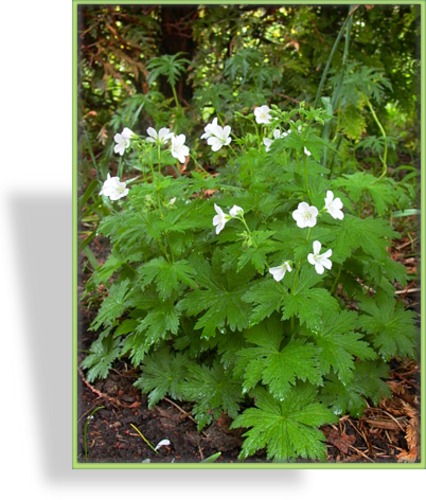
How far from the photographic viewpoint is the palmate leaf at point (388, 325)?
75.5 inches

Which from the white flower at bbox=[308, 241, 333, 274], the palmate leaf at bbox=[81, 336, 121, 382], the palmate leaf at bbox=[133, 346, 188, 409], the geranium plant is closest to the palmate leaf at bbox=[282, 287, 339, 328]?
the geranium plant

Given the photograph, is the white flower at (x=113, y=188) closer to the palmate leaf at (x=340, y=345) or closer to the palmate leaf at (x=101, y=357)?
the palmate leaf at (x=101, y=357)

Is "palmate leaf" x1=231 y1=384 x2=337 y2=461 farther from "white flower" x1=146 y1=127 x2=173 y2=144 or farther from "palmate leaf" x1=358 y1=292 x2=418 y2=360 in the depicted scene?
"white flower" x1=146 y1=127 x2=173 y2=144

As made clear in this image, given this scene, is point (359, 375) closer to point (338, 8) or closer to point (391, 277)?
point (391, 277)

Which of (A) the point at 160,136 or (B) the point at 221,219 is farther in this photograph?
(A) the point at 160,136

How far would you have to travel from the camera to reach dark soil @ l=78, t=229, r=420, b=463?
177 cm

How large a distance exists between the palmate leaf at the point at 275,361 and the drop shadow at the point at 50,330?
0.73ft

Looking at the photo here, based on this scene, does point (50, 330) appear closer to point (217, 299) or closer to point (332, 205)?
point (217, 299)

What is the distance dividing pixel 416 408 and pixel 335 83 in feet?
4.62

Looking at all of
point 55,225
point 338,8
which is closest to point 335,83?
point 338,8

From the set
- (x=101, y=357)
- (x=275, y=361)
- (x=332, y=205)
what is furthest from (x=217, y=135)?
(x=101, y=357)

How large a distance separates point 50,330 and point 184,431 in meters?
0.54

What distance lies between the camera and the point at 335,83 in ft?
8.60

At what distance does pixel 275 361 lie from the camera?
164 cm
